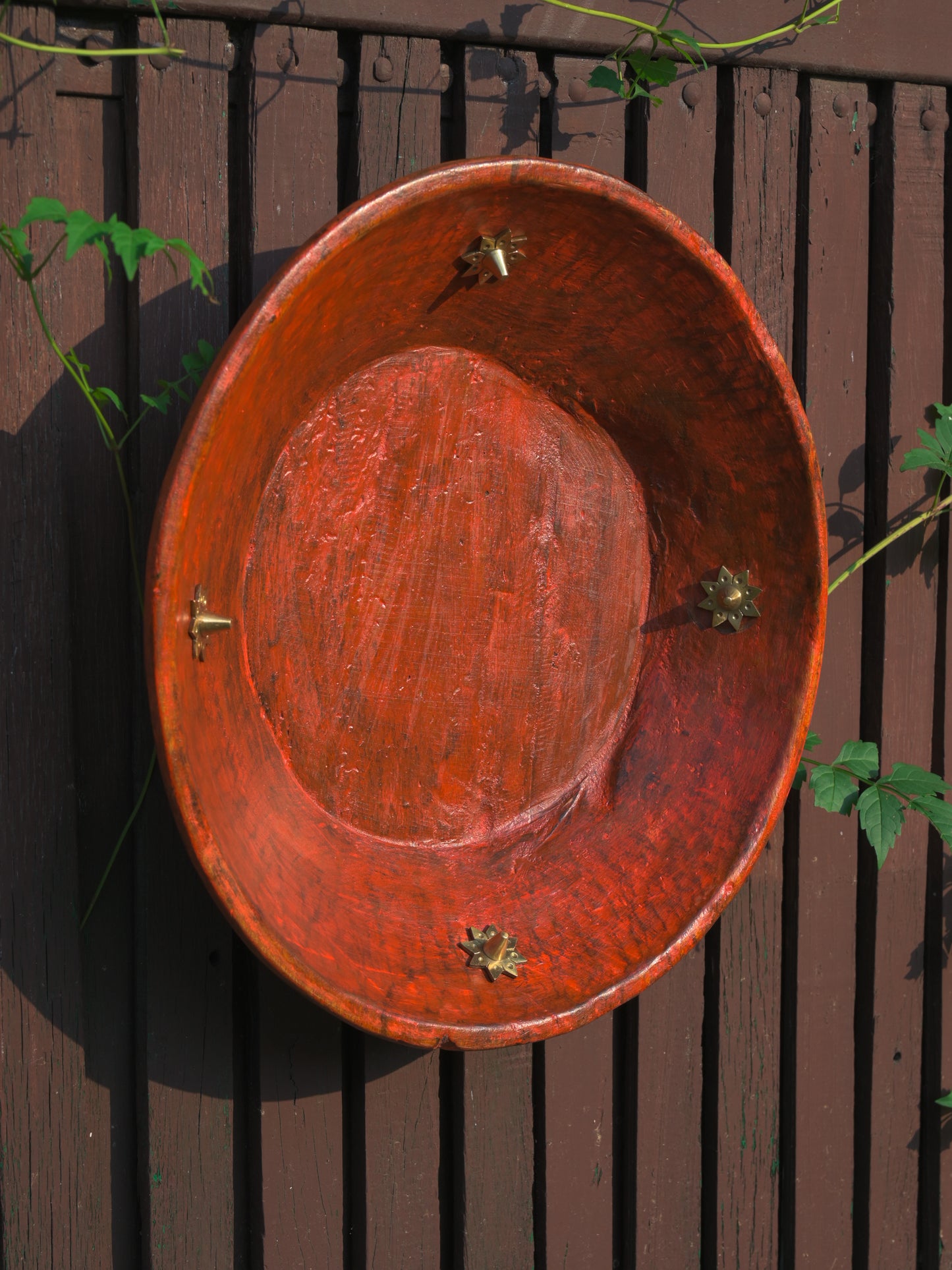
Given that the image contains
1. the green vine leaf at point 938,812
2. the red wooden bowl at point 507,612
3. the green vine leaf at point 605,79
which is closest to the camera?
the red wooden bowl at point 507,612

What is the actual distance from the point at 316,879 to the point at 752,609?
73 centimetres

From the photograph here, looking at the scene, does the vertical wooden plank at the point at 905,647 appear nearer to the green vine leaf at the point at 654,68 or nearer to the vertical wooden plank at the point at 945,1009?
the vertical wooden plank at the point at 945,1009

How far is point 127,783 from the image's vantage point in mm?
1430

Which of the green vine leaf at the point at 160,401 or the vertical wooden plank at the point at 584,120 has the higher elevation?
the vertical wooden plank at the point at 584,120

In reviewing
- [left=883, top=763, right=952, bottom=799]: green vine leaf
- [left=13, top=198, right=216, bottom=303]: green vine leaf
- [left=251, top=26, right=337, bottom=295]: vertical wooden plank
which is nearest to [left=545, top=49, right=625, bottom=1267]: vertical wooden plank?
[left=251, top=26, right=337, bottom=295]: vertical wooden plank

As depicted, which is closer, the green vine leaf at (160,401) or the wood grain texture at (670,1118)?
the green vine leaf at (160,401)

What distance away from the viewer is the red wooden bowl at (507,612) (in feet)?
4.13

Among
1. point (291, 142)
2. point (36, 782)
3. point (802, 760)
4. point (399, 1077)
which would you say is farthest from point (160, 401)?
point (802, 760)

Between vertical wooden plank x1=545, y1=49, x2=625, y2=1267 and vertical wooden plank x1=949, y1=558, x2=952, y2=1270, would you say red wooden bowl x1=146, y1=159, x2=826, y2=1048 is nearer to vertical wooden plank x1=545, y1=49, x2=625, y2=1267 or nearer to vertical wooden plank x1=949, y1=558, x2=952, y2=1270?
vertical wooden plank x1=545, y1=49, x2=625, y2=1267

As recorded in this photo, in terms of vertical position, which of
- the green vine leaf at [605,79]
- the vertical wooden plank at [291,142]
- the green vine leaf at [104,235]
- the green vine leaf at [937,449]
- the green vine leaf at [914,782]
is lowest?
the green vine leaf at [914,782]

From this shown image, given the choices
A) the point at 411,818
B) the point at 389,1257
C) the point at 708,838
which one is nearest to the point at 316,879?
the point at 411,818

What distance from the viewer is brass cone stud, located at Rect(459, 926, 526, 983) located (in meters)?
1.36

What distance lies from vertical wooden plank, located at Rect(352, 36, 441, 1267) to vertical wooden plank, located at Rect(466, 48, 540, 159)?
0.16ft

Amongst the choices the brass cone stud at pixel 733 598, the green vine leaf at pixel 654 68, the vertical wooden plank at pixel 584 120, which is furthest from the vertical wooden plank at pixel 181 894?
the brass cone stud at pixel 733 598
